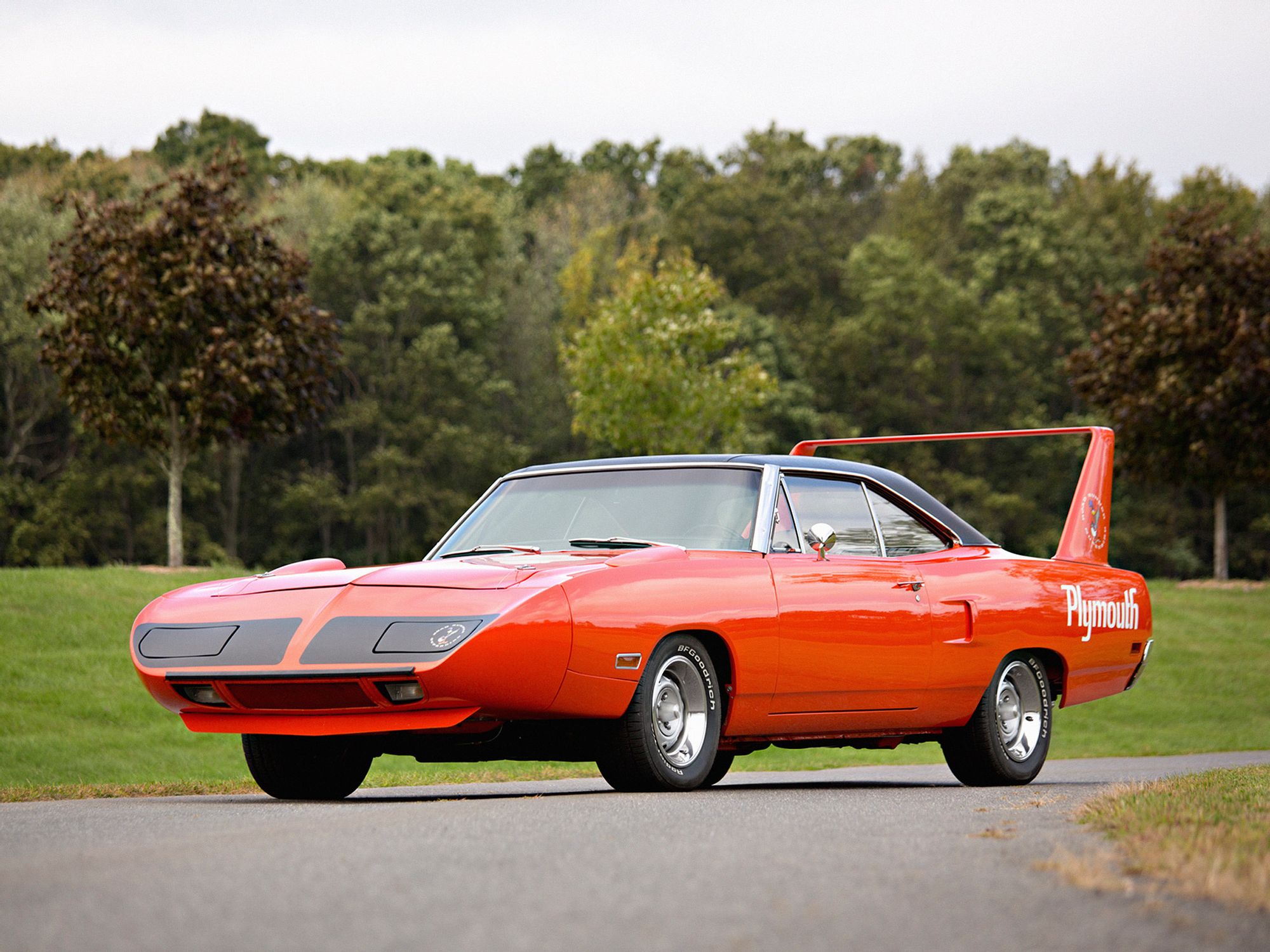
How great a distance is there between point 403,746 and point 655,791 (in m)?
1.16

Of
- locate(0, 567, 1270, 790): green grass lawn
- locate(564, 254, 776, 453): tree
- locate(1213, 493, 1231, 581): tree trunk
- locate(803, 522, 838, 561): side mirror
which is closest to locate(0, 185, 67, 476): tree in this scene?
locate(564, 254, 776, 453): tree

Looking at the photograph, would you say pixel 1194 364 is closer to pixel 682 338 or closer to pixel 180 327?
pixel 682 338

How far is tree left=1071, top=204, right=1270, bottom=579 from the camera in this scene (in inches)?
1277

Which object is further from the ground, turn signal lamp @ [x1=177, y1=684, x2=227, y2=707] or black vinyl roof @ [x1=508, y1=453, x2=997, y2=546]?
black vinyl roof @ [x1=508, y1=453, x2=997, y2=546]

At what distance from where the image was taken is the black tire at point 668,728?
23.5 ft

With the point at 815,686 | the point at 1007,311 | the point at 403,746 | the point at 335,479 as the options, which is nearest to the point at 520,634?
the point at 403,746

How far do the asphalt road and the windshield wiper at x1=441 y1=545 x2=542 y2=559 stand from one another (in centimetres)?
Answer: 178

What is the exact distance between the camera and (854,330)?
57656 millimetres

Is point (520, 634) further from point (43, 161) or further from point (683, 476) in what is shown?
point (43, 161)

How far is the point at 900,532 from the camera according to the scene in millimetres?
9352

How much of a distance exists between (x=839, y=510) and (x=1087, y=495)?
2.89 metres

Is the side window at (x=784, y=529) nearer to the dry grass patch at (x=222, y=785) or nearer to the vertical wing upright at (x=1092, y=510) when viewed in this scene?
the vertical wing upright at (x=1092, y=510)

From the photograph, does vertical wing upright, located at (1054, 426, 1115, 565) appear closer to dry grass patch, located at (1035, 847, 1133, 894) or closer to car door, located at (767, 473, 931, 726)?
car door, located at (767, 473, 931, 726)

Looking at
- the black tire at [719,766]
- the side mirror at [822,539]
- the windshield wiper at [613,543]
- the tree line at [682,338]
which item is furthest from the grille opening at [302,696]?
the tree line at [682,338]
